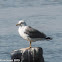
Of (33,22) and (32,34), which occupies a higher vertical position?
(33,22)

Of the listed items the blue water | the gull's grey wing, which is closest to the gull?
the gull's grey wing

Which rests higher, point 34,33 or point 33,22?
point 33,22

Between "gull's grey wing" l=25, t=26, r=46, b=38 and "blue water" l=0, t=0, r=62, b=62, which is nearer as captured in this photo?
"gull's grey wing" l=25, t=26, r=46, b=38

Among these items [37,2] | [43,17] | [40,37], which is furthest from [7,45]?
[37,2]

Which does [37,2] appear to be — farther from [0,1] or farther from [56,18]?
[56,18]

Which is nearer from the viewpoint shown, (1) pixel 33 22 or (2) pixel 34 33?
(2) pixel 34 33

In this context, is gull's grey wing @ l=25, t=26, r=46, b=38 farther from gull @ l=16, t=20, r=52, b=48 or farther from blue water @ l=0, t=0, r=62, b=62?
blue water @ l=0, t=0, r=62, b=62

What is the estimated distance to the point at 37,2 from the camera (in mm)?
23906

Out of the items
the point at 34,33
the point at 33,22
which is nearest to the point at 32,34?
the point at 34,33

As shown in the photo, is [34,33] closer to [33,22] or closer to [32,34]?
[32,34]

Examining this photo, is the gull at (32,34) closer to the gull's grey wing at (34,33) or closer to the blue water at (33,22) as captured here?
the gull's grey wing at (34,33)

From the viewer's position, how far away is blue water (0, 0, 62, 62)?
14.5m

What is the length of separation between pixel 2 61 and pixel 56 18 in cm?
683

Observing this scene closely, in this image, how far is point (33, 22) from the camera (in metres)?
18.3
